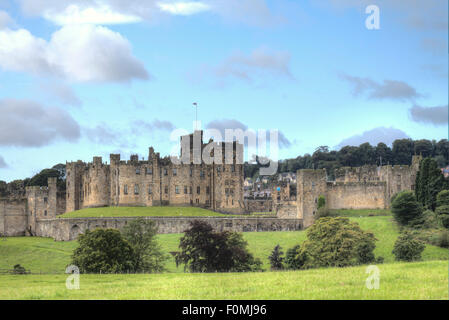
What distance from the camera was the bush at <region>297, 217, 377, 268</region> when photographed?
2426 inches

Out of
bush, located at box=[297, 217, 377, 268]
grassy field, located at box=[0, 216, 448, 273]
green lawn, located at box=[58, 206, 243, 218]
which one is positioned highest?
green lawn, located at box=[58, 206, 243, 218]

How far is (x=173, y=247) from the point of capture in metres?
82.6

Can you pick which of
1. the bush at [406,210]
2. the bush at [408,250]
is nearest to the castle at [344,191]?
the bush at [406,210]

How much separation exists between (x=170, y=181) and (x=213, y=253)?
53.0 metres

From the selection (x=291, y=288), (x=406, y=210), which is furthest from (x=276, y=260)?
(x=291, y=288)

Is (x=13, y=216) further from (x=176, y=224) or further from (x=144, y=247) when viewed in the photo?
(x=144, y=247)

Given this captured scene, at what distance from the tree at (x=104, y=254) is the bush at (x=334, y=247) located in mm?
16016

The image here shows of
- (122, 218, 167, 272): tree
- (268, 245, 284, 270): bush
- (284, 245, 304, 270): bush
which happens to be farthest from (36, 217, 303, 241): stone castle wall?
(284, 245, 304, 270): bush

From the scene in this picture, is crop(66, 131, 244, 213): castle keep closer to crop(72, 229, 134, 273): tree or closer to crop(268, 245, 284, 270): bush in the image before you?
crop(268, 245, 284, 270): bush

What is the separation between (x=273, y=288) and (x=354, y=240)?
38133mm

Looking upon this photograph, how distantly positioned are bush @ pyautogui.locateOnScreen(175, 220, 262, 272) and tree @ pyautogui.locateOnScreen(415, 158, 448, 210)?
3629 centimetres

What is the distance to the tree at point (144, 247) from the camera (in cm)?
5975

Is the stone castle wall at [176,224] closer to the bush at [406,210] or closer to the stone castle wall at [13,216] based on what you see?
the stone castle wall at [13,216]
